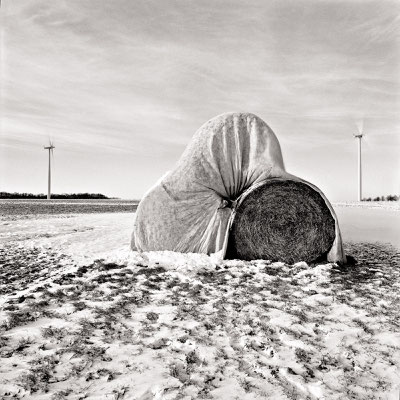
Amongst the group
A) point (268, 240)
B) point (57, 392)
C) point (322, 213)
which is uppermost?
point (322, 213)

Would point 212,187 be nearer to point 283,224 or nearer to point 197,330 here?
point 283,224

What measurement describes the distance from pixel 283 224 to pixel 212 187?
1.40 metres

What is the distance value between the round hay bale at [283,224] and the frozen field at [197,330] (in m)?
0.30

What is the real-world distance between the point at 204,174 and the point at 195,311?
10.2 feet

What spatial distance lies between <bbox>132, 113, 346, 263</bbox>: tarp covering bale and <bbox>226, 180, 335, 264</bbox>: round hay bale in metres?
0.05

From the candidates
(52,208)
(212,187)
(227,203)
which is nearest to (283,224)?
(227,203)

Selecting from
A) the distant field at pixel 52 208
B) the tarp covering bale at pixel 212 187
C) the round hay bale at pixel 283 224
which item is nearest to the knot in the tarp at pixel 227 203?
the tarp covering bale at pixel 212 187

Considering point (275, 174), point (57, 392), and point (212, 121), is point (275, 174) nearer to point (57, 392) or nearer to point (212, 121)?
point (212, 121)

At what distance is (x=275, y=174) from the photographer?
595cm

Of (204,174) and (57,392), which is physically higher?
(204,174)

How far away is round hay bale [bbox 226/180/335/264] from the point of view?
5.60 metres

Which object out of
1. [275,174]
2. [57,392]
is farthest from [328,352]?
[275,174]

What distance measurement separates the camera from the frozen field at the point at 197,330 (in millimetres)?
2447

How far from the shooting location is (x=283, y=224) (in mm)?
5645
